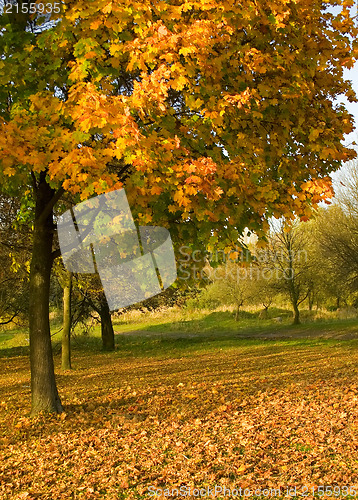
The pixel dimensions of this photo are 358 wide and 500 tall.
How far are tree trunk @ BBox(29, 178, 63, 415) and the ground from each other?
1.16ft

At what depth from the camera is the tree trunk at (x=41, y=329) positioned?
7.27 metres

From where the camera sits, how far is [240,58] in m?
6.10

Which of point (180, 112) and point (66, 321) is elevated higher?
point (180, 112)

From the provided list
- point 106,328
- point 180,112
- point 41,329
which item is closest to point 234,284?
point 106,328

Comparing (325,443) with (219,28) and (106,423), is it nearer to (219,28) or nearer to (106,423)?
(106,423)

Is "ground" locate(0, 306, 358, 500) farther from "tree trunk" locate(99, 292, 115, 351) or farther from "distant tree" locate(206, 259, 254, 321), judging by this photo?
"distant tree" locate(206, 259, 254, 321)

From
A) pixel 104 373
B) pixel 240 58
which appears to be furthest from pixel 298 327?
pixel 240 58

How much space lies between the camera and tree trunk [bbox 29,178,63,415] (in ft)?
23.9

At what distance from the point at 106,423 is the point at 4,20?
20.6 ft

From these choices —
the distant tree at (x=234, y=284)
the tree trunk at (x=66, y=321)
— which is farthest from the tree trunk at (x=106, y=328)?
the distant tree at (x=234, y=284)

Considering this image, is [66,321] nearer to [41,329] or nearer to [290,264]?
[41,329]

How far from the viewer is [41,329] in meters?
7.40

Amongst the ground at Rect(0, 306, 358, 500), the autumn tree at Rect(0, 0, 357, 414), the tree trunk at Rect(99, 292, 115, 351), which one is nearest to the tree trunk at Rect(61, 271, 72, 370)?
the ground at Rect(0, 306, 358, 500)

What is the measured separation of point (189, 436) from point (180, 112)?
16.2ft
